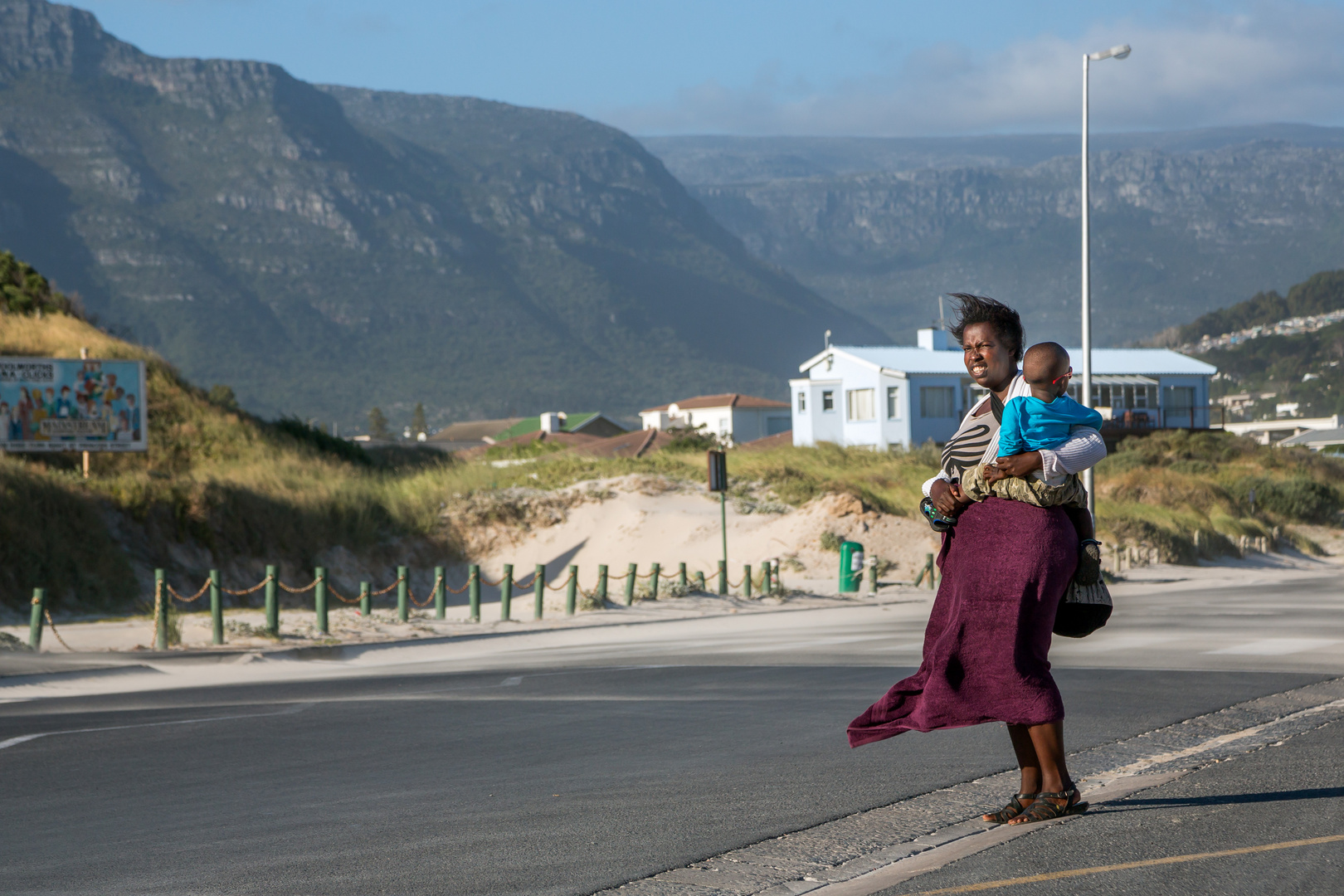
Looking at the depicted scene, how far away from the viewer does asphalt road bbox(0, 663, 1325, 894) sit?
5074 millimetres

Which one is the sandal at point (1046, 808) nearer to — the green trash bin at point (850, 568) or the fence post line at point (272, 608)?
the fence post line at point (272, 608)

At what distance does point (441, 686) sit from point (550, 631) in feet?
24.1

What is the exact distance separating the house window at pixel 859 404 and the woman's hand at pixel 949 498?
187 feet

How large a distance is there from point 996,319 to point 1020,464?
2.48ft

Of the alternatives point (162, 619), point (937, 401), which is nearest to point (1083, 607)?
point (162, 619)

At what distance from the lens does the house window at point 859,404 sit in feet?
203

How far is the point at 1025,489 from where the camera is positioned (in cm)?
492

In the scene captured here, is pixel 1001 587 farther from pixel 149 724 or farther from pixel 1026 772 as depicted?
pixel 149 724

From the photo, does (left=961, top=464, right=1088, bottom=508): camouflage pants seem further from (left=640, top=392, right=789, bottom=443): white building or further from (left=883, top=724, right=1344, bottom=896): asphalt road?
(left=640, top=392, right=789, bottom=443): white building

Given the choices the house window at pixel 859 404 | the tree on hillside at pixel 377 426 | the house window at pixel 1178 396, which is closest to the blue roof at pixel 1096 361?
the house window at pixel 1178 396

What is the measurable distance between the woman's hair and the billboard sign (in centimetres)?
2519

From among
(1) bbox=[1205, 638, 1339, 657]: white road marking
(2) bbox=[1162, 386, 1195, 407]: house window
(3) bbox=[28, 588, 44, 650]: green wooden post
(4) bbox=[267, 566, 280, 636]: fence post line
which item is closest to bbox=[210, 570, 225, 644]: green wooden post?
(4) bbox=[267, 566, 280, 636]: fence post line

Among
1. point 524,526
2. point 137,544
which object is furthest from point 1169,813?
point 524,526

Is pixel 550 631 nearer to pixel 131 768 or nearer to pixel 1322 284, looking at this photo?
pixel 131 768
